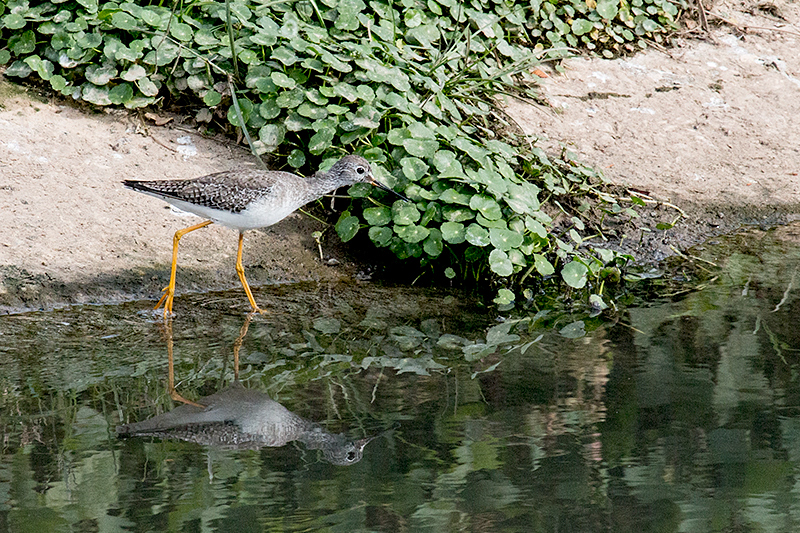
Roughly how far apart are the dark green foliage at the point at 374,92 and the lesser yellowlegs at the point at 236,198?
61 centimetres

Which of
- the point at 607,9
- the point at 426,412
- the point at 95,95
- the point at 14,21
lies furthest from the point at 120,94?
the point at 607,9

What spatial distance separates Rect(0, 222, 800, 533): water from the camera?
3326mm

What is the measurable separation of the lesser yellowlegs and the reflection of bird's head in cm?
197

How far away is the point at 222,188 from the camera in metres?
5.64

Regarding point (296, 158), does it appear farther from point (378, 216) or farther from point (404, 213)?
point (404, 213)

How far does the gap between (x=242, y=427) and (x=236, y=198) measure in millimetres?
1896

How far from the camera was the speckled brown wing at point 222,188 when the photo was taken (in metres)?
5.57

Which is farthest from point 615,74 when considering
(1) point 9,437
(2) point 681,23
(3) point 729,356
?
(1) point 9,437

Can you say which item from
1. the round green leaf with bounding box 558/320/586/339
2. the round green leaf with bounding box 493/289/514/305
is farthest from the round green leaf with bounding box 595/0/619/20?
the round green leaf with bounding box 558/320/586/339

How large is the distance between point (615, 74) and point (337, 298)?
3960 mm

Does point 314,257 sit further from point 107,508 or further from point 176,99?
point 107,508

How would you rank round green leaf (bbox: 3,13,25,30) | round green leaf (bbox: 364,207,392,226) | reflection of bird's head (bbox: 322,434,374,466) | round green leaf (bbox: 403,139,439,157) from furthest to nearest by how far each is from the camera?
round green leaf (bbox: 3,13,25,30) < round green leaf (bbox: 403,139,439,157) < round green leaf (bbox: 364,207,392,226) < reflection of bird's head (bbox: 322,434,374,466)

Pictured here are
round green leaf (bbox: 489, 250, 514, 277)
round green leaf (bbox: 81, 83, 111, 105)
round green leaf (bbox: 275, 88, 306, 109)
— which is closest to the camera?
round green leaf (bbox: 489, 250, 514, 277)

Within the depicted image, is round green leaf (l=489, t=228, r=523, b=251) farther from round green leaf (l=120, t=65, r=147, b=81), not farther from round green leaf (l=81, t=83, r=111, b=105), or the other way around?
round green leaf (l=81, t=83, r=111, b=105)
